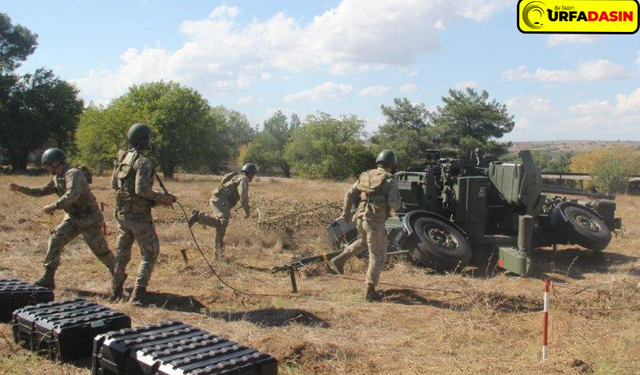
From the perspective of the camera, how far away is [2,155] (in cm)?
4981

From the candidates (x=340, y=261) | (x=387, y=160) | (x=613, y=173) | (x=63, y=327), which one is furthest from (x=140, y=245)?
Answer: (x=613, y=173)

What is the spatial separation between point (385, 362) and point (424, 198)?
626 centimetres

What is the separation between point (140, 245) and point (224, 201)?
3.82m

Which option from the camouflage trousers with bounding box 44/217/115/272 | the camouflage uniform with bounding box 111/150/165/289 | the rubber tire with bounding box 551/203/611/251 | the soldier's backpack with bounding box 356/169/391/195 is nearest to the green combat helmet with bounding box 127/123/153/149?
the camouflage uniform with bounding box 111/150/165/289

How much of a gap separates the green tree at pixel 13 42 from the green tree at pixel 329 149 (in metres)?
26.1

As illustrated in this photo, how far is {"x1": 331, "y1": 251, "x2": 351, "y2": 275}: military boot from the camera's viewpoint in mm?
9172

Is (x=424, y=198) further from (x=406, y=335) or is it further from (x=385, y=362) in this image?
(x=385, y=362)

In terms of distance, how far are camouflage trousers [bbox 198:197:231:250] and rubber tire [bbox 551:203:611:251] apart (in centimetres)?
613

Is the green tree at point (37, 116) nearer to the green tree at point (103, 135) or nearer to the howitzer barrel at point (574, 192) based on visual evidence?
the green tree at point (103, 135)

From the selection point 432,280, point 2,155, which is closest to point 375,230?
point 432,280

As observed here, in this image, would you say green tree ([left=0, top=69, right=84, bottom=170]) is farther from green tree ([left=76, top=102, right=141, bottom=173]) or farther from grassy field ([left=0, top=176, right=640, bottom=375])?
grassy field ([left=0, top=176, right=640, bottom=375])

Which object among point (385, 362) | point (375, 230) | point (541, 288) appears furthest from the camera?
point (541, 288)

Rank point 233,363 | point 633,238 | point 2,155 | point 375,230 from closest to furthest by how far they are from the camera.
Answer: point 233,363 → point 375,230 → point 633,238 → point 2,155

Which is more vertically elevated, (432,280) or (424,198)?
(424,198)
